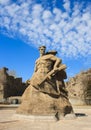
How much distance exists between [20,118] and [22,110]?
620 millimetres

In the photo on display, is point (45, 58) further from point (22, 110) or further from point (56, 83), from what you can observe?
point (22, 110)

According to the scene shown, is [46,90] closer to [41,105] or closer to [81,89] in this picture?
[41,105]

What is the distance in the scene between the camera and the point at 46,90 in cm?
1280

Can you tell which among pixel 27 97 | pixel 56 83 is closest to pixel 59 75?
pixel 56 83

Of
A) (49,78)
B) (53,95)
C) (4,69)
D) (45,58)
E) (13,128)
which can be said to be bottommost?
(13,128)

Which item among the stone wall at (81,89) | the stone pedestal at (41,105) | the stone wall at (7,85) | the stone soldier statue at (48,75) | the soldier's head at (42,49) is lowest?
the stone pedestal at (41,105)

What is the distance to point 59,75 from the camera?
14.1 m

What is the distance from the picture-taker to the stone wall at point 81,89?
3525 cm

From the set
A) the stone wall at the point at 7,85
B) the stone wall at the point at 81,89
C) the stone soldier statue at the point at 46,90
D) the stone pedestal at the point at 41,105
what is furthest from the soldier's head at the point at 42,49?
the stone wall at the point at 7,85

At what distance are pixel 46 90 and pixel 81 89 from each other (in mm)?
24434

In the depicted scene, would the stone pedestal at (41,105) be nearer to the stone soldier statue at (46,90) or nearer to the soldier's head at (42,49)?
the stone soldier statue at (46,90)

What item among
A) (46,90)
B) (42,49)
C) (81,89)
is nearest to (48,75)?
(46,90)

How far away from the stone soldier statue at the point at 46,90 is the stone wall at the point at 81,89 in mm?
21749

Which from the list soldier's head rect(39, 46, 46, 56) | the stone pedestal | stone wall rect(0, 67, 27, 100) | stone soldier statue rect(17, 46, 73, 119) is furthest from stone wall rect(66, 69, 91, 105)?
the stone pedestal
